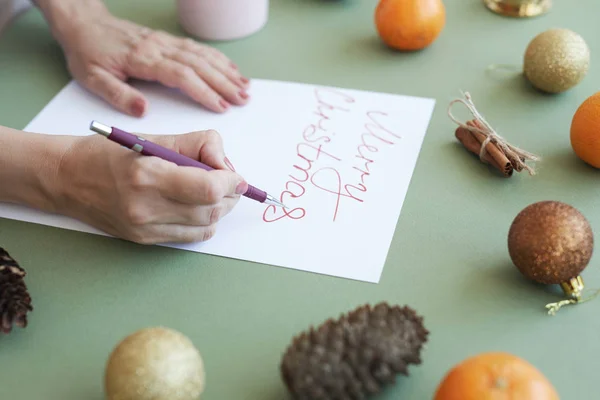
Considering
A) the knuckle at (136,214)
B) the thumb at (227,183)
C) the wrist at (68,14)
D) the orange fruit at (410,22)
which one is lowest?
the knuckle at (136,214)

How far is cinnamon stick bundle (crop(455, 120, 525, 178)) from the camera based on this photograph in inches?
31.5

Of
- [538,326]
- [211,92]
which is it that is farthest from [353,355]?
[211,92]

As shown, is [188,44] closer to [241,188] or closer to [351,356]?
[241,188]

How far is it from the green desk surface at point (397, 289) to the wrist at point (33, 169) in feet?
0.12

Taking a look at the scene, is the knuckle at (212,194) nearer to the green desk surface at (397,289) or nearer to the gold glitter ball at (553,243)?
the green desk surface at (397,289)

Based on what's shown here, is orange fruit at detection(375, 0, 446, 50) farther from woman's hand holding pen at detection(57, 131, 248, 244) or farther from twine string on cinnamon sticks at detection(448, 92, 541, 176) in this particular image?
woman's hand holding pen at detection(57, 131, 248, 244)

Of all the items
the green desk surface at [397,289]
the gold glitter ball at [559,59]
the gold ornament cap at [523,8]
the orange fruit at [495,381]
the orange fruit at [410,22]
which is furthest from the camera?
the gold ornament cap at [523,8]

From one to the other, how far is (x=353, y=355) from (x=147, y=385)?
0.16 m

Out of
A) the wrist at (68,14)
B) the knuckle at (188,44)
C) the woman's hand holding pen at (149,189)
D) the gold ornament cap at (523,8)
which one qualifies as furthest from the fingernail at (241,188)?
the gold ornament cap at (523,8)

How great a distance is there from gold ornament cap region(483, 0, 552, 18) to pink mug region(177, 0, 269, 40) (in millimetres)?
383

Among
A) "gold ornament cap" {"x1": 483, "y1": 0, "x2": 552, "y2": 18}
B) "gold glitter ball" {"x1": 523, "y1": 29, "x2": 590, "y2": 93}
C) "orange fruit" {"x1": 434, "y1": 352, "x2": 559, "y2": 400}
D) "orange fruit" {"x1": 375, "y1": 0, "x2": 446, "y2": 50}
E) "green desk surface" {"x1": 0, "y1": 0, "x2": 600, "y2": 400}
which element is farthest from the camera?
"gold ornament cap" {"x1": 483, "y1": 0, "x2": 552, "y2": 18}

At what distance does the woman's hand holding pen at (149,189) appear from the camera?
698 mm

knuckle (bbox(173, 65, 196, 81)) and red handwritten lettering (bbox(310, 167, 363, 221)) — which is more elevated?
knuckle (bbox(173, 65, 196, 81))

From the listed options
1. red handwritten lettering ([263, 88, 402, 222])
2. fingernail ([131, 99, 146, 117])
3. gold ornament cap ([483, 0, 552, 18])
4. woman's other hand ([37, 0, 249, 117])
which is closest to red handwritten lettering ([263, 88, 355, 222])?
red handwritten lettering ([263, 88, 402, 222])
